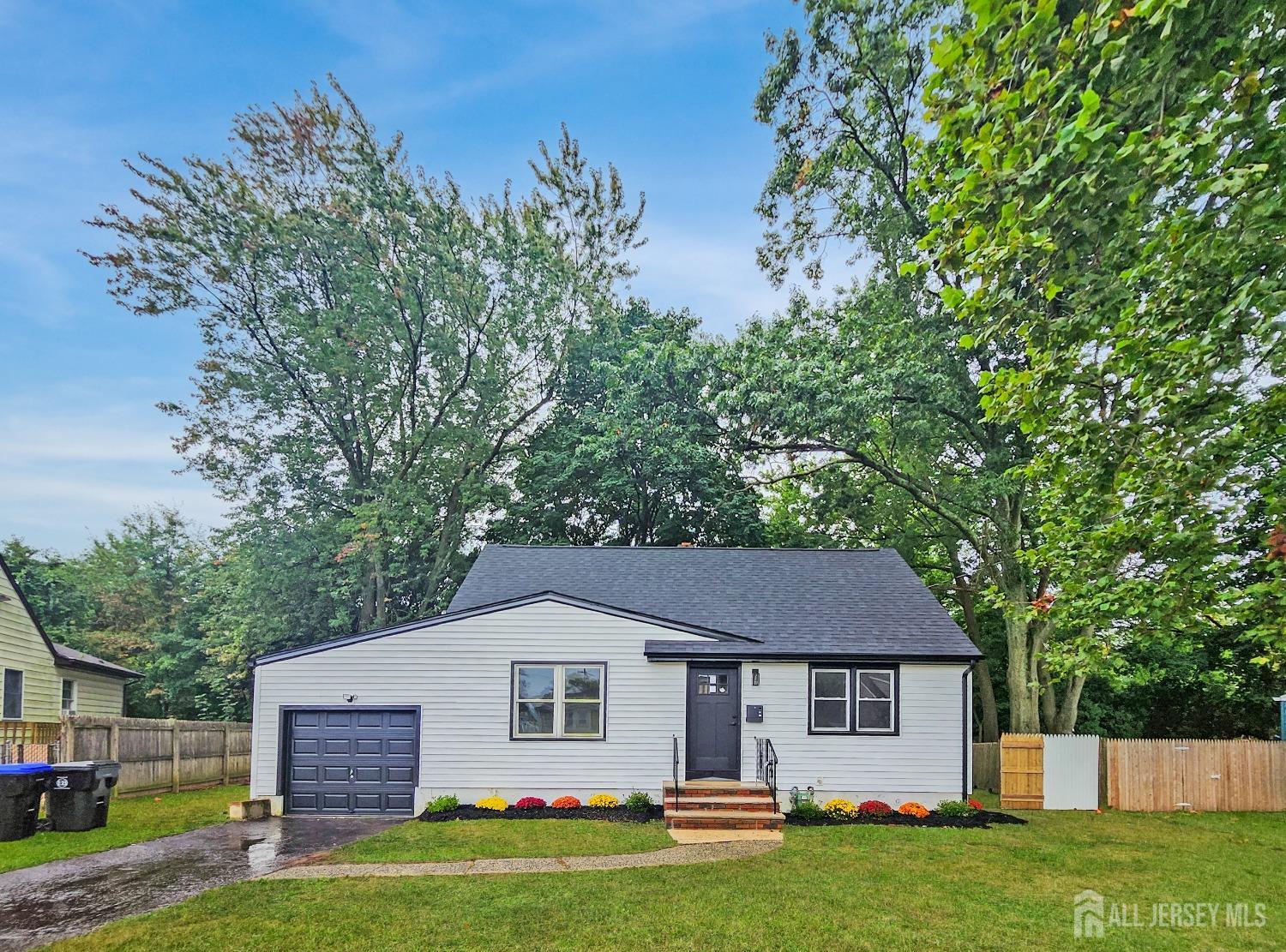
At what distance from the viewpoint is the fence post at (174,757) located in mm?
17547

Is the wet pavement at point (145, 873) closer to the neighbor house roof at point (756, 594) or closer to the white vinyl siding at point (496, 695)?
the white vinyl siding at point (496, 695)

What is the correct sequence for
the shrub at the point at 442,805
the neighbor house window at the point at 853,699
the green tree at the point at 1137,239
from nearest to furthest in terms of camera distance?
the green tree at the point at 1137,239, the shrub at the point at 442,805, the neighbor house window at the point at 853,699

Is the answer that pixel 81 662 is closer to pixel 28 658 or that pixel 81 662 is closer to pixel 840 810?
pixel 28 658

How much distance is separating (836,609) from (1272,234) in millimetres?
11330

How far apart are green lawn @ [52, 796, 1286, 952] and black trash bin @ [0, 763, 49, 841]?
5.13 meters

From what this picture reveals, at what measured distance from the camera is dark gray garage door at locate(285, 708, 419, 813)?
A: 14086mm

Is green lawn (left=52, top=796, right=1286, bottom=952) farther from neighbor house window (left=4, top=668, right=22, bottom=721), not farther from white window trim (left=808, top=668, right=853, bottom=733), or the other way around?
neighbor house window (left=4, top=668, right=22, bottom=721)

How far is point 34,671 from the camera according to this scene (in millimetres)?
20312

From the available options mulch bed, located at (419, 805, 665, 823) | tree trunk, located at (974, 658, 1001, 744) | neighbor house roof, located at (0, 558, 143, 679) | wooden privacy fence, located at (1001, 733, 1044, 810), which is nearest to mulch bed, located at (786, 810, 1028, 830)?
wooden privacy fence, located at (1001, 733, 1044, 810)

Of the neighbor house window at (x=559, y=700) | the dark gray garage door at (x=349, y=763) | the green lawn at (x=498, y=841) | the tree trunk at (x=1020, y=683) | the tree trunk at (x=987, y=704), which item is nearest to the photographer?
A: the green lawn at (x=498, y=841)

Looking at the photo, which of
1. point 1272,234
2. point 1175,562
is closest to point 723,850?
point 1175,562

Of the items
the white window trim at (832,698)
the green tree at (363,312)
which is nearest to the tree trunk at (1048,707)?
the white window trim at (832,698)

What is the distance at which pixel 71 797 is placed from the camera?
12.1 m

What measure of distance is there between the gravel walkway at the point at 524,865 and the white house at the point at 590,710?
3.45 m
